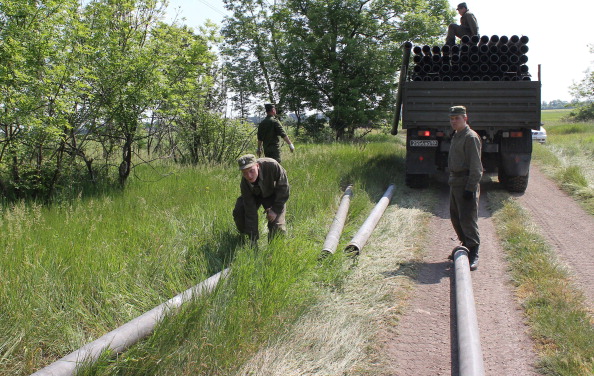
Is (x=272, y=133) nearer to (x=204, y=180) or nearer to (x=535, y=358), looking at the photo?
(x=204, y=180)

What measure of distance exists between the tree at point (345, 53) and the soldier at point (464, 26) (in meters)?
10.4

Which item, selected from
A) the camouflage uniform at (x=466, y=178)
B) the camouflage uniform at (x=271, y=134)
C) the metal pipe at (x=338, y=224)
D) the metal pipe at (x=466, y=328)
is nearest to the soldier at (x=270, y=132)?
the camouflage uniform at (x=271, y=134)

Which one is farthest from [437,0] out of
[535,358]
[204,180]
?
[535,358]

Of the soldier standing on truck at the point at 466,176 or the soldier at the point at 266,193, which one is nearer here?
the soldier at the point at 266,193

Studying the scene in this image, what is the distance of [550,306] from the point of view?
4.45 metres

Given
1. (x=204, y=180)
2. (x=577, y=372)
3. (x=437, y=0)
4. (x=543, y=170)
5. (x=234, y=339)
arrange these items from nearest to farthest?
(x=577, y=372)
(x=234, y=339)
(x=204, y=180)
(x=543, y=170)
(x=437, y=0)

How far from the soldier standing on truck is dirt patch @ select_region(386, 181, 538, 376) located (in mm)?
351

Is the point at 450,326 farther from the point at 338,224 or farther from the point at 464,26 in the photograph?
the point at 464,26

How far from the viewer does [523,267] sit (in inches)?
219

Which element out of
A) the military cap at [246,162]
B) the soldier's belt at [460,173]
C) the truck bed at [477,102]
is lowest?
the soldier's belt at [460,173]

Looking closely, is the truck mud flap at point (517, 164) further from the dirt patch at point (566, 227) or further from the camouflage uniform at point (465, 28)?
the camouflage uniform at point (465, 28)

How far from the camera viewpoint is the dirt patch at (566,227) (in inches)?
219

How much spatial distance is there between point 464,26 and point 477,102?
2106 millimetres

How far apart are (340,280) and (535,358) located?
2001mm
